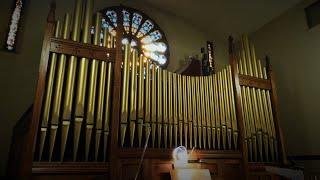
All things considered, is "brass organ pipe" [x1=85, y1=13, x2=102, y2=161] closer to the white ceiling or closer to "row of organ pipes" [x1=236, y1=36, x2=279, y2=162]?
"row of organ pipes" [x1=236, y1=36, x2=279, y2=162]

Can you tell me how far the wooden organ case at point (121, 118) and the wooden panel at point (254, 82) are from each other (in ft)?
0.26

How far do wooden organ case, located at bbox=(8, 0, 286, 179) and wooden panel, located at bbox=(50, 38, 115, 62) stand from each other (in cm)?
1

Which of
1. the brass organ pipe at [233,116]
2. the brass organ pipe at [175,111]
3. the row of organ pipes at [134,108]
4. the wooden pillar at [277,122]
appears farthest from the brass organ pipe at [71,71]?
the wooden pillar at [277,122]

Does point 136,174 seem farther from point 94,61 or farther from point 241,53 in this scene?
point 241,53

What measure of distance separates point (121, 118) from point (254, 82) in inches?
112

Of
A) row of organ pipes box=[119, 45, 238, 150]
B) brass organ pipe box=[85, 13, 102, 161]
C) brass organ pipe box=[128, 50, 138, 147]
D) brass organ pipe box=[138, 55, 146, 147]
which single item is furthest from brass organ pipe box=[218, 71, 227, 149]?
brass organ pipe box=[85, 13, 102, 161]

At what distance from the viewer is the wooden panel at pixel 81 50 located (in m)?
3.77

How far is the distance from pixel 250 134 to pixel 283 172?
2405 millimetres

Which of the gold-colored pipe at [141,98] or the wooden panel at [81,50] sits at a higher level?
the wooden panel at [81,50]

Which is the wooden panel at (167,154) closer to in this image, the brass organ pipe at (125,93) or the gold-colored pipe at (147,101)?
the brass organ pipe at (125,93)

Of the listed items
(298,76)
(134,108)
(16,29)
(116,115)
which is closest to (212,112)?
(134,108)

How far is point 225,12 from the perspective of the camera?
6.88 metres

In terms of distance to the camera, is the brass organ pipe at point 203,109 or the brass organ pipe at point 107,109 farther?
the brass organ pipe at point 203,109

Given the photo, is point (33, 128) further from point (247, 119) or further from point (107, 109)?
point (247, 119)
